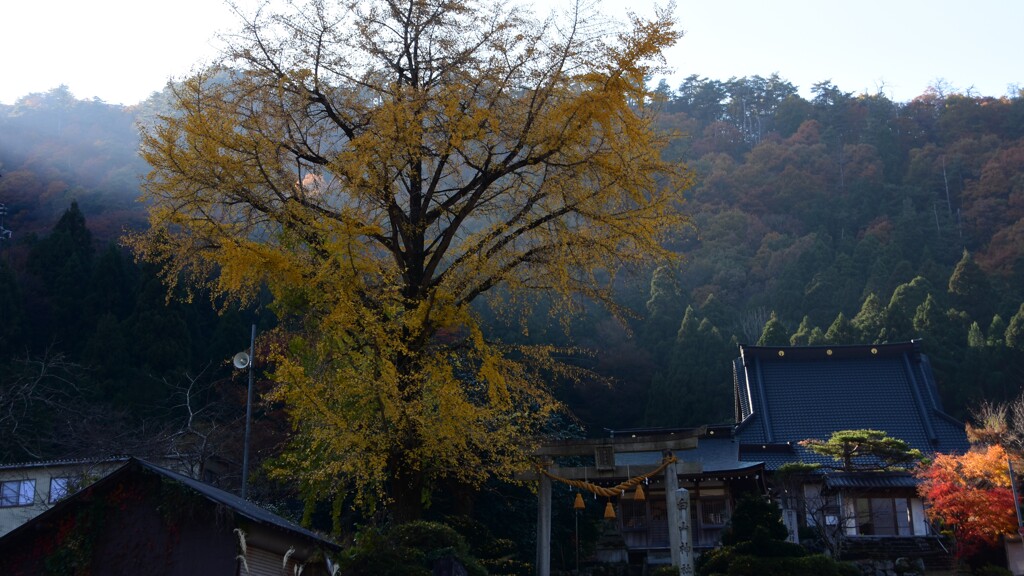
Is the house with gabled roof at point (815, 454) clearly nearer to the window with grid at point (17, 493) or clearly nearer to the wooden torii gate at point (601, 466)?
the wooden torii gate at point (601, 466)

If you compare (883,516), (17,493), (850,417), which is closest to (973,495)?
(883,516)

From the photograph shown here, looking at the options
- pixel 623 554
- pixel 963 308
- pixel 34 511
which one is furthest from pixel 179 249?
pixel 963 308

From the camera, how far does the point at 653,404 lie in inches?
1394

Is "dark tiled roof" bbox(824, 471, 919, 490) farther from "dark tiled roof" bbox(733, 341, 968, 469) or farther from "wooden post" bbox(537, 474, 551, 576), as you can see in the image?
"wooden post" bbox(537, 474, 551, 576)

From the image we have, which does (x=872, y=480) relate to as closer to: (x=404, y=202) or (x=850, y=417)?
(x=850, y=417)

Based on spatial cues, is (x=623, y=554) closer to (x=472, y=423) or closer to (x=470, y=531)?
(x=470, y=531)

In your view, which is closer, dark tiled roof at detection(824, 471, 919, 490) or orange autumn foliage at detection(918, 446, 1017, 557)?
orange autumn foliage at detection(918, 446, 1017, 557)

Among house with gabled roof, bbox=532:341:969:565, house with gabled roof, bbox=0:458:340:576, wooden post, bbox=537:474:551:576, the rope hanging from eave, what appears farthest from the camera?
house with gabled roof, bbox=532:341:969:565

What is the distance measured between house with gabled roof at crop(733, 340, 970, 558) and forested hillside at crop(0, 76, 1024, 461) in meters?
4.82

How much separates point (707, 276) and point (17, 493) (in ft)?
112

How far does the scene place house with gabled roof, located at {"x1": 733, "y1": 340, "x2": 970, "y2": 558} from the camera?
75.5 ft

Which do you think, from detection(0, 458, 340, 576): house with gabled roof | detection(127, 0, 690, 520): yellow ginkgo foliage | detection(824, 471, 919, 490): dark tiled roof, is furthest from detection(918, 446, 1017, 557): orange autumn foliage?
detection(0, 458, 340, 576): house with gabled roof

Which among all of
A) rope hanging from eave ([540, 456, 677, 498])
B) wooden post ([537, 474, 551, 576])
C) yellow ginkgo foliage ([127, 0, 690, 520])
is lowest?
wooden post ([537, 474, 551, 576])

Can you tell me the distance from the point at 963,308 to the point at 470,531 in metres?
30.6
